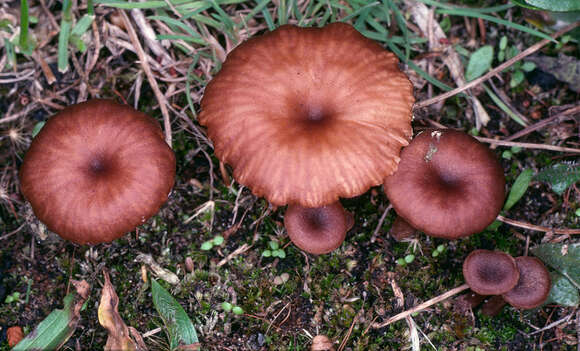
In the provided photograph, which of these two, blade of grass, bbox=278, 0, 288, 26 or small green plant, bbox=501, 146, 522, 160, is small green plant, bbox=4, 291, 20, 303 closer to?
blade of grass, bbox=278, 0, 288, 26

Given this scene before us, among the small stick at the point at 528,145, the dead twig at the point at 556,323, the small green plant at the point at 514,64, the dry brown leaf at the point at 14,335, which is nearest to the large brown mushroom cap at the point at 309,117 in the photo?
the small stick at the point at 528,145

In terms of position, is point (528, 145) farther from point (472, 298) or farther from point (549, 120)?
point (472, 298)

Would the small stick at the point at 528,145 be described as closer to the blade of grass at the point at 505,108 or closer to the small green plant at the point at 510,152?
the small green plant at the point at 510,152

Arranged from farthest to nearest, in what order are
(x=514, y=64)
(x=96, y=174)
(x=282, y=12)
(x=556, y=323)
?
1. (x=514, y=64)
2. (x=282, y=12)
3. (x=556, y=323)
4. (x=96, y=174)

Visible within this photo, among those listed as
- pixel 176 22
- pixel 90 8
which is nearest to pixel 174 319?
pixel 176 22

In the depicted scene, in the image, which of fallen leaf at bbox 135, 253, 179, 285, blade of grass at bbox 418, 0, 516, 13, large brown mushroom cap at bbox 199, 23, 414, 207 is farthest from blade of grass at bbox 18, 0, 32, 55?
blade of grass at bbox 418, 0, 516, 13

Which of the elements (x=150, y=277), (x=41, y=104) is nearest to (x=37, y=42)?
(x=41, y=104)

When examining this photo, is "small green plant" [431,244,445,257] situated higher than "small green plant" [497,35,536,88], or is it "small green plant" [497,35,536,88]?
"small green plant" [497,35,536,88]
